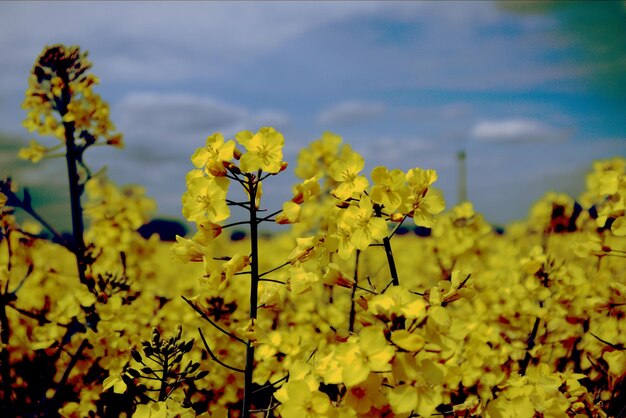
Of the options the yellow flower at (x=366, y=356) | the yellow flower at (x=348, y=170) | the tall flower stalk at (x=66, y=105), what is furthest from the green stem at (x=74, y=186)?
the yellow flower at (x=366, y=356)

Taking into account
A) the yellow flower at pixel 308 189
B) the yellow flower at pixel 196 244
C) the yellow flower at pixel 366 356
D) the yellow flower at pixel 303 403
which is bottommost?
the yellow flower at pixel 303 403

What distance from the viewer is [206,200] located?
182 cm

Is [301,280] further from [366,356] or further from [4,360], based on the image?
[4,360]

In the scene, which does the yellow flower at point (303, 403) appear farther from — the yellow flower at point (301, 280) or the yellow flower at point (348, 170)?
the yellow flower at point (348, 170)

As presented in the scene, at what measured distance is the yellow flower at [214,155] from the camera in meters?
1.79

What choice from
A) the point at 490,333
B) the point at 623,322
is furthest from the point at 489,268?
the point at 490,333

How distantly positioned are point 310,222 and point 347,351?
3608 millimetres

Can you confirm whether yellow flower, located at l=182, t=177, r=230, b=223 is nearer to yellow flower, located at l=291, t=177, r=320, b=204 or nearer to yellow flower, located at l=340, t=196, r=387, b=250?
yellow flower, located at l=291, t=177, r=320, b=204

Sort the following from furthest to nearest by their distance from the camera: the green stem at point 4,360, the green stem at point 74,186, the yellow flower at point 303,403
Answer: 1. the green stem at point 74,186
2. the green stem at point 4,360
3. the yellow flower at point 303,403

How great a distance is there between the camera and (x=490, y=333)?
2.72 meters

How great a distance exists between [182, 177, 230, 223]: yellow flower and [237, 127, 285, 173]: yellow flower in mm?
106

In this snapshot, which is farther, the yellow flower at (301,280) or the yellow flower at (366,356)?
the yellow flower at (301,280)

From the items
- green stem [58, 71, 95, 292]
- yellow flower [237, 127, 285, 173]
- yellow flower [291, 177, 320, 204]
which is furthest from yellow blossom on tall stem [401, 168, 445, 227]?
green stem [58, 71, 95, 292]

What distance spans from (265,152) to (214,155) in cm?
18
